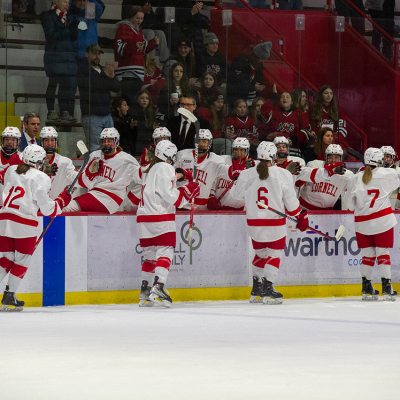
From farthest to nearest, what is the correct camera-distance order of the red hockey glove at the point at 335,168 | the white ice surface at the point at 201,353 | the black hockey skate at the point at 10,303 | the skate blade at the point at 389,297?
the red hockey glove at the point at 335,168 < the skate blade at the point at 389,297 < the black hockey skate at the point at 10,303 < the white ice surface at the point at 201,353

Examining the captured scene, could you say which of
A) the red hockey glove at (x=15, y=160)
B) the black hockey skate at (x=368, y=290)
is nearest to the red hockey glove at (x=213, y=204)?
the black hockey skate at (x=368, y=290)

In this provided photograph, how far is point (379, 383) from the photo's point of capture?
3.37 m

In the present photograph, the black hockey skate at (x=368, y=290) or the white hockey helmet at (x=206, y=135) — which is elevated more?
the white hockey helmet at (x=206, y=135)

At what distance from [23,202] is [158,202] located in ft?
3.27

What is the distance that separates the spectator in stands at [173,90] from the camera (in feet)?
24.8

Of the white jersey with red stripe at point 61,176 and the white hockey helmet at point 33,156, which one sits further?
the white jersey with red stripe at point 61,176

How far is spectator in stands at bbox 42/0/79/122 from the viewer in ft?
23.9

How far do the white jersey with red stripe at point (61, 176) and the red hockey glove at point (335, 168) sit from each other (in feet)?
7.17

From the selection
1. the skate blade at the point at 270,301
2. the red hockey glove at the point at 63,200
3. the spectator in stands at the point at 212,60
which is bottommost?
the skate blade at the point at 270,301

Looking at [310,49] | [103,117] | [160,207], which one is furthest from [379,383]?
[310,49]

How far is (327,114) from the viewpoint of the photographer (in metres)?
8.12

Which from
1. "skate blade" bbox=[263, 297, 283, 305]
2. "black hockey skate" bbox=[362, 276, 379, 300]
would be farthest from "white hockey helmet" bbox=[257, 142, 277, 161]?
"black hockey skate" bbox=[362, 276, 379, 300]

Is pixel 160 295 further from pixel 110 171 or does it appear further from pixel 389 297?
pixel 389 297

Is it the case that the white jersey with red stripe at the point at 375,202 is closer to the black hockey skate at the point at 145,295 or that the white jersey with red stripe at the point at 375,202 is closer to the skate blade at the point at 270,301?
the skate blade at the point at 270,301
